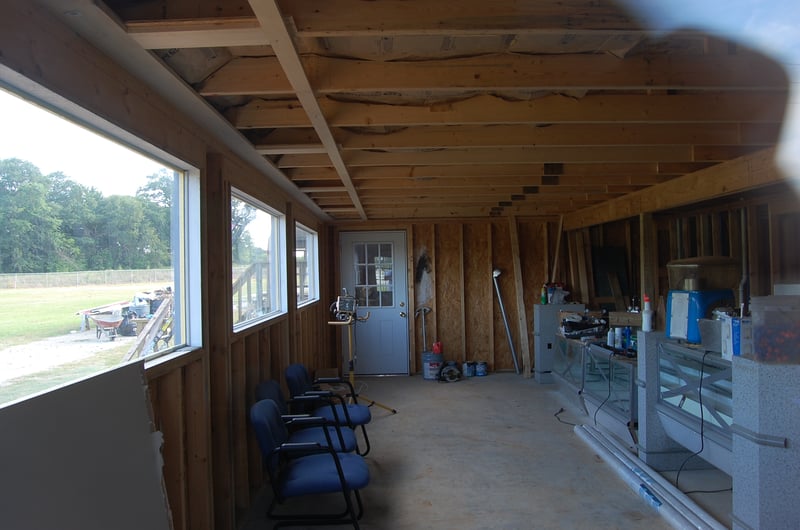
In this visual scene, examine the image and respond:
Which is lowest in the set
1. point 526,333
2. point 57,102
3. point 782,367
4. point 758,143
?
point 526,333

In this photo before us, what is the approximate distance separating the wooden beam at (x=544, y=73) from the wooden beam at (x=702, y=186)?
1319 mm

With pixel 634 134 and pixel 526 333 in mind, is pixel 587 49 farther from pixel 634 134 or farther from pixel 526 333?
pixel 526 333

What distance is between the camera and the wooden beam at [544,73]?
2078 mm

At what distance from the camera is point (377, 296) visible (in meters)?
7.07

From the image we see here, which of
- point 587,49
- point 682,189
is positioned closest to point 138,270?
point 587,49

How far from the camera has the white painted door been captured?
22.9 feet

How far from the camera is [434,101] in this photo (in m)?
2.58

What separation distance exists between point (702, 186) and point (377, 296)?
442 centimetres

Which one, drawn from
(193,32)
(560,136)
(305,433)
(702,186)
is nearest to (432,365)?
(305,433)

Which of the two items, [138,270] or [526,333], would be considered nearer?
[138,270]

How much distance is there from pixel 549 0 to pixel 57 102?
163 cm

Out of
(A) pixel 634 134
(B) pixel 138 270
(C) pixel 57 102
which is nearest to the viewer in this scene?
(C) pixel 57 102

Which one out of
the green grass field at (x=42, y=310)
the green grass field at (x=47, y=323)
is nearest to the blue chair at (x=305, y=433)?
the green grass field at (x=47, y=323)

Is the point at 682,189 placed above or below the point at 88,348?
above
